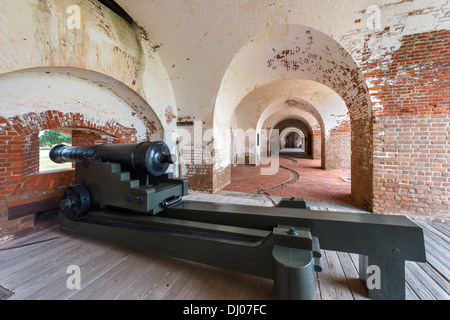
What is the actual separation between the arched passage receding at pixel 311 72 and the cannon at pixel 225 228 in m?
2.54

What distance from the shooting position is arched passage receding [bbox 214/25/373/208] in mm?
3428

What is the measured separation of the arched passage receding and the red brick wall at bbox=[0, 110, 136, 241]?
3.15 metres

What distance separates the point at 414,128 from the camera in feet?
10.0

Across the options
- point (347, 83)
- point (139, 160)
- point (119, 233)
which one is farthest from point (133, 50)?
point (347, 83)

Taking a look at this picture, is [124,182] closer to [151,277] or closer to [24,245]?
[151,277]

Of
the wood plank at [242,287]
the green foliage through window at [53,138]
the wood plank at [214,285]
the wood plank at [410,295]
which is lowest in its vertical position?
the wood plank at [410,295]

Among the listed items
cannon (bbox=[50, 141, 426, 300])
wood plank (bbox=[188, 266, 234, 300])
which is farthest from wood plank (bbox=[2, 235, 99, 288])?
wood plank (bbox=[188, 266, 234, 300])

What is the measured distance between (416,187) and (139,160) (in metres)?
4.34

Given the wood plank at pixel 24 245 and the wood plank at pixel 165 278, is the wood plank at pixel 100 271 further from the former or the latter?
the wood plank at pixel 24 245

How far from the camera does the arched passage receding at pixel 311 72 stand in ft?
11.2

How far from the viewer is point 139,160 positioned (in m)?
1.99

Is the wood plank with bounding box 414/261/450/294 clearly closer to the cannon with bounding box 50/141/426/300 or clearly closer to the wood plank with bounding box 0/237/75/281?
the cannon with bounding box 50/141/426/300

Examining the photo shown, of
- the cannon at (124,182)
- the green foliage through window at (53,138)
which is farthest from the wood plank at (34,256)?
the green foliage through window at (53,138)

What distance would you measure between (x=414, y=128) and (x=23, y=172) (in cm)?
601
